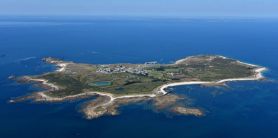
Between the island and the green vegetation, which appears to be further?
the green vegetation

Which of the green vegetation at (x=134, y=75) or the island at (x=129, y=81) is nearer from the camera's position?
the island at (x=129, y=81)

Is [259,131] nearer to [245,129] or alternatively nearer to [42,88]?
[245,129]

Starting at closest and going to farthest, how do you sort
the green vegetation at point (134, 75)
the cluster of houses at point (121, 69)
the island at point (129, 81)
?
1. the island at point (129, 81)
2. the green vegetation at point (134, 75)
3. the cluster of houses at point (121, 69)

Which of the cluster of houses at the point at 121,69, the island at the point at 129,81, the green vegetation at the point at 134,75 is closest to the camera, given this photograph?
the island at the point at 129,81

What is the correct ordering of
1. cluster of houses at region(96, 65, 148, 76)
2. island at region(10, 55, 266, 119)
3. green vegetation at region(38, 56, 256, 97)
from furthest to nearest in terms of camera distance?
cluster of houses at region(96, 65, 148, 76) → green vegetation at region(38, 56, 256, 97) → island at region(10, 55, 266, 119)

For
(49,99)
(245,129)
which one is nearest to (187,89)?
(245,129)

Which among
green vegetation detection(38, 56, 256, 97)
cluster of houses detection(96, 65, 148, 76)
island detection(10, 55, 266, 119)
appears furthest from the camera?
cluster of houses detection(96, 65, 148, 76)

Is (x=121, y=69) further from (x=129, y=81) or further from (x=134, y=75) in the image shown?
(x=129, y=81)

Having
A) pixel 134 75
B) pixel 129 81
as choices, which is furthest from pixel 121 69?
pixel 129 81
